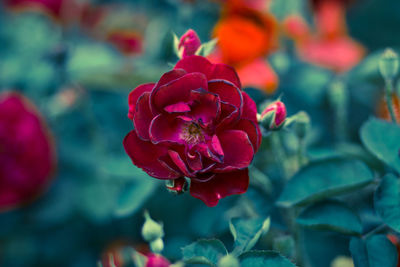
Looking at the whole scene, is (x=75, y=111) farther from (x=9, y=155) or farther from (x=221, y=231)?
(x=221, y=231)

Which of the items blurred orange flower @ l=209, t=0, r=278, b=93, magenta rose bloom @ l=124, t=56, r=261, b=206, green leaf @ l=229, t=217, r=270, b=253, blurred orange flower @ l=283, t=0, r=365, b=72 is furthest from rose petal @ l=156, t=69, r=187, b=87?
blurred orange flower @ l=283, t=0, r=365, b=72

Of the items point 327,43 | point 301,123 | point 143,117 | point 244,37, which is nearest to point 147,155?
point 143,117

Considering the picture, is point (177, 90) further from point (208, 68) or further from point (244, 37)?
point (244, 37)

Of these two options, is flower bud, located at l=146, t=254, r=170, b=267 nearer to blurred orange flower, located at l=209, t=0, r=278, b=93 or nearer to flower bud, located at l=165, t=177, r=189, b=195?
flower bud, located at l=165, t=177, r=189, b=195

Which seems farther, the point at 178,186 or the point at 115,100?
the point at 115,100

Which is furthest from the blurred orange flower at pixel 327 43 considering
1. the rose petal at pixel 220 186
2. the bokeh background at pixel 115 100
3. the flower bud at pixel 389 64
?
the rose petal at pixel 220 186

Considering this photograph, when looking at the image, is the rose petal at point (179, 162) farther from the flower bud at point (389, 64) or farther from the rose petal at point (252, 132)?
the flower bud at point (389, 64)

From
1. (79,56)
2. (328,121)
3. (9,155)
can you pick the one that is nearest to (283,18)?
(328,121)
